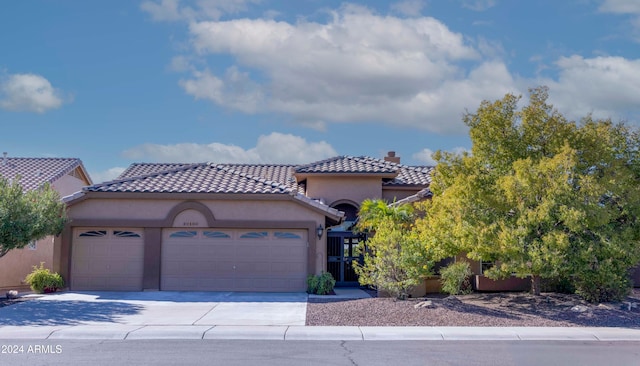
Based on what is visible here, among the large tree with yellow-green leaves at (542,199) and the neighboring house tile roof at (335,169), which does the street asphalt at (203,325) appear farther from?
the neighboring house tile roof at (335,169)

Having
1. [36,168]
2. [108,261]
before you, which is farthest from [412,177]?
[36,168]

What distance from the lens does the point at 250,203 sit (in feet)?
67.5

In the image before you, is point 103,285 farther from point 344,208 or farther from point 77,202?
point 344,208

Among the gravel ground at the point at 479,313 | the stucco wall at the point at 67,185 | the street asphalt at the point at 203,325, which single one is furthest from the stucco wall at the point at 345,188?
the stucco wall at the point at 67,185

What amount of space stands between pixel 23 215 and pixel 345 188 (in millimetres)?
12008

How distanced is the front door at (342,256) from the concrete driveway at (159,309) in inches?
167

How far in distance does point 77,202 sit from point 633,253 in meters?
17.1

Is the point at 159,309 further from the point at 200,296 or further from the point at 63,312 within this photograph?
the point at 200,296

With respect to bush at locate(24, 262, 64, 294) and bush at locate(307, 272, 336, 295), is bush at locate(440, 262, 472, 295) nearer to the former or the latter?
bush at locate(307, 272, 336, 295)

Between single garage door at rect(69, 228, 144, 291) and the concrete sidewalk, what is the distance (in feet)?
22.7

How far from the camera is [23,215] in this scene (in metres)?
17.4

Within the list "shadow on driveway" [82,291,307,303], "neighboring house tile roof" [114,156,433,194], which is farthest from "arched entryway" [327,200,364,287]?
"shadow on driveway" [82,291,307,303]

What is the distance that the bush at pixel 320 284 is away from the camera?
1958cm

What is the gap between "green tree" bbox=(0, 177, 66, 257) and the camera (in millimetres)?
17062
